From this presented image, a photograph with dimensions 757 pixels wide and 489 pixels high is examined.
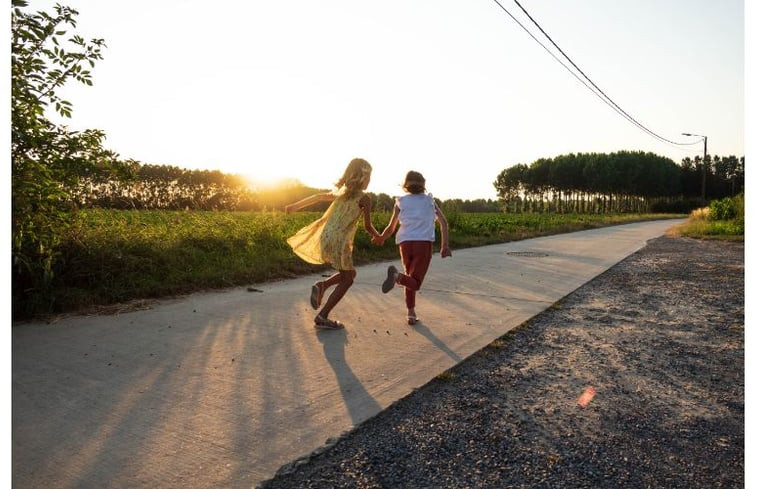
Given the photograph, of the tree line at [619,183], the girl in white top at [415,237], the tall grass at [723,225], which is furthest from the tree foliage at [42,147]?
the tree line at [619,183]

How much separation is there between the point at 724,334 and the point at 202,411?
15.3 feet

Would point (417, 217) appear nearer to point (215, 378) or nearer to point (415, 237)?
point (415, 237)

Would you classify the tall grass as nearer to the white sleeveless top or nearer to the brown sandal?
the white sleeveless top

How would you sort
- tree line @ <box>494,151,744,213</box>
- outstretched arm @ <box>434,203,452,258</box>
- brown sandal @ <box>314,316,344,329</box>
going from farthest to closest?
tree line @ <box>494,151,744,213</box>
outstretched arm @ <box>434,203,452,258</box>
brown sandal @ <box>314,316,344,329</box>

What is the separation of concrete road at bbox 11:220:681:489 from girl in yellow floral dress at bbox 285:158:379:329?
0.99ft

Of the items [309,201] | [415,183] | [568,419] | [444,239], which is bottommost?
[568,419]

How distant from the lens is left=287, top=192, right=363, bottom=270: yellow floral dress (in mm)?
4703

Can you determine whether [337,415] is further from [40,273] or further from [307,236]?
[40,273]

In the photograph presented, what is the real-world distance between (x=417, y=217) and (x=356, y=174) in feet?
2.50

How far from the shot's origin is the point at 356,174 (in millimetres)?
4809

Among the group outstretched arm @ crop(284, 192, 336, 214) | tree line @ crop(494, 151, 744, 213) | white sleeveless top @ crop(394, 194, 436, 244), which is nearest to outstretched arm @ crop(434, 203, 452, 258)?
white sleeveless top @ crop(394, 194, 436, 244)

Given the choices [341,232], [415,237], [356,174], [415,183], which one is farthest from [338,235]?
[415,183]

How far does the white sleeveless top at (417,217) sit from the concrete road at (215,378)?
0.87 meters

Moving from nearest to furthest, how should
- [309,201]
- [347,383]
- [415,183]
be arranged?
[347,383] < [309,201] < [415,183]
